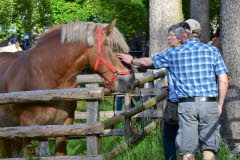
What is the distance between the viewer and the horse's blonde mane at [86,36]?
5.21m

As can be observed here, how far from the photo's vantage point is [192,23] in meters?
4.89

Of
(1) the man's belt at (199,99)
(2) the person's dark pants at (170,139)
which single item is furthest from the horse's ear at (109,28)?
(2) the person's dark pants at (170,139)

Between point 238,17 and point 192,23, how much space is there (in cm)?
146

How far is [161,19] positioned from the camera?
10.2m

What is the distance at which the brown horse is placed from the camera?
5.21 metres

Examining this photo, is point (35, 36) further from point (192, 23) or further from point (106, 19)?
point (192, 23)

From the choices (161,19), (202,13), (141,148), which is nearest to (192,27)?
(141,148)

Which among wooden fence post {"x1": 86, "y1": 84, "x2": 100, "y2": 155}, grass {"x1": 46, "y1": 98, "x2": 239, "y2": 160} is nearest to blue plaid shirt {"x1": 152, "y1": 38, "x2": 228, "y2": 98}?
wooden fence post {"x1": 86, "y1": 84, "x2": 100, "y2": 155}

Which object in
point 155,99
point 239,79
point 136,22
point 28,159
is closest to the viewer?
point 28,159

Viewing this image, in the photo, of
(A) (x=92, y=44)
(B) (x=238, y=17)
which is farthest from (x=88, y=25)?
(B) (x=238, y=17)

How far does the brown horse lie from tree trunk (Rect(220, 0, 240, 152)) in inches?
66.2

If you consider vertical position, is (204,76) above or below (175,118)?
above

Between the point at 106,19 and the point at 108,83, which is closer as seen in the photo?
the point at 108,83

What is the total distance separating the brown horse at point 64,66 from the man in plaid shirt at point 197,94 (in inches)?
29.3
